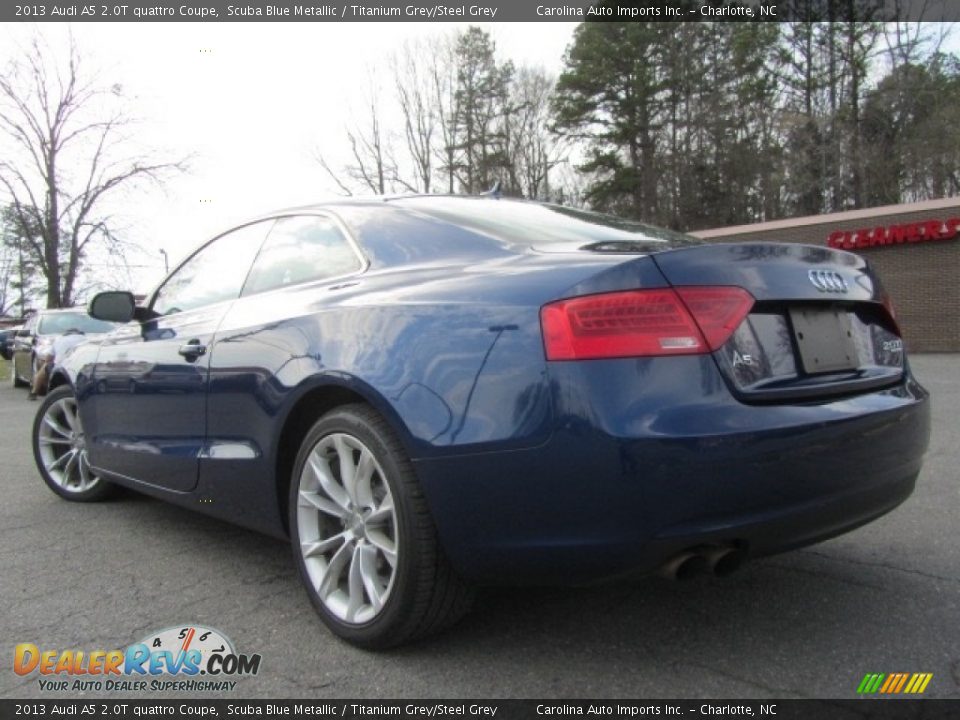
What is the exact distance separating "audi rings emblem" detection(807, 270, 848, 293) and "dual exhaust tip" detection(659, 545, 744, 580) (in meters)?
0.84

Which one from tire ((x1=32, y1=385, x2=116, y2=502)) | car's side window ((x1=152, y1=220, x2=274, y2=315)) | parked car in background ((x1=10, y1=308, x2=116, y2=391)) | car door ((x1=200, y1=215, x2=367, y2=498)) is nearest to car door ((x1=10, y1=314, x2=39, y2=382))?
parked car in background ((x1=10, y1=308, x2=116, y2=391))

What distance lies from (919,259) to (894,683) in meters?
19.2

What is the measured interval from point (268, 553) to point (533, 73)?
127 feet

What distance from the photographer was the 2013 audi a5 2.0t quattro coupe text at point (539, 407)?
192cm

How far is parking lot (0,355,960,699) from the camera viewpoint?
7.10 ft

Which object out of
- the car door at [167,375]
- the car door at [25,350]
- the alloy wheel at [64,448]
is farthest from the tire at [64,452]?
the car door at [25,350]

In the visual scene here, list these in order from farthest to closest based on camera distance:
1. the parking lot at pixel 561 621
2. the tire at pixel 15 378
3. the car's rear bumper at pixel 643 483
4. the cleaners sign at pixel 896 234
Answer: the cleaners sign at pixel 896 234 → the tire at pixel 15 378 → the parking lot at pixel 561 621 → the car's rear bumper at pixel 643 483

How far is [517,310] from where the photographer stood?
2.09 meters

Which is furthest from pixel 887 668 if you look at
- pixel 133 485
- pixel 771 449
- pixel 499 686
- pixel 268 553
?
pixel 133 485

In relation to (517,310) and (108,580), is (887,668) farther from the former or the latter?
(108,580)

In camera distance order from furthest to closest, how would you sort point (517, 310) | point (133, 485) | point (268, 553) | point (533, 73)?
point (533, 73) < point (133, 485) < point (268, 553) < point (517, 310)

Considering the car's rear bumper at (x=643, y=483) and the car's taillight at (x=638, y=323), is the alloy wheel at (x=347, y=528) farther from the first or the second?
the car's taillight at (x=638, y=323)

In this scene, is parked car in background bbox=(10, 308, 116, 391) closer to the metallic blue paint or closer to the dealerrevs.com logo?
the dealerrevs.com logo

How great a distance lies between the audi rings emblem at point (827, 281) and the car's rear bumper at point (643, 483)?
360 mm
